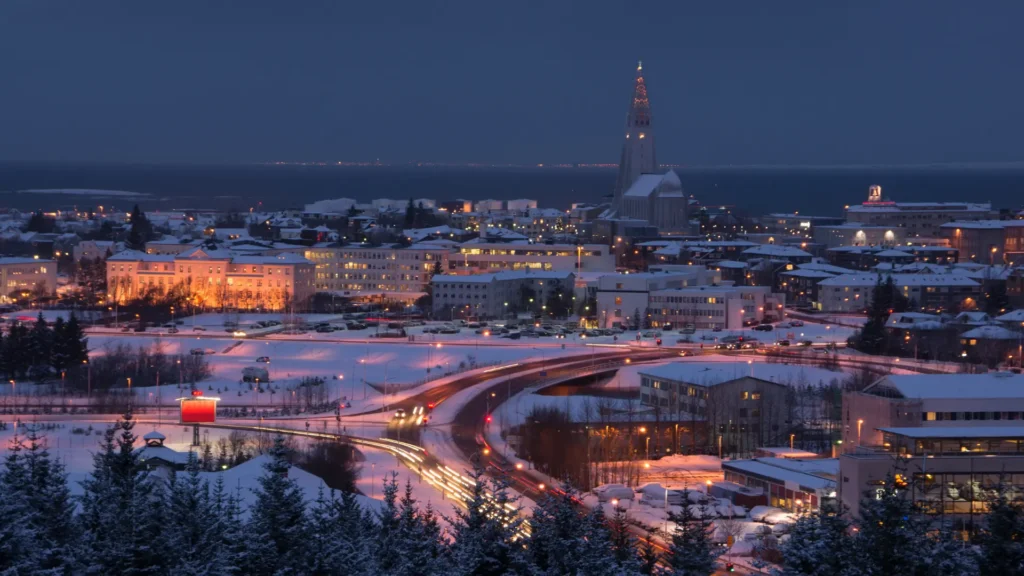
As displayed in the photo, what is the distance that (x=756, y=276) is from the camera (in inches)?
1172

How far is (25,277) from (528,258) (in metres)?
9.48

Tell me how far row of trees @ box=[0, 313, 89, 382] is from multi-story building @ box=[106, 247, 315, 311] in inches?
294

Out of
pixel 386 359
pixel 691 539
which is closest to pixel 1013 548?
pixel 691 539

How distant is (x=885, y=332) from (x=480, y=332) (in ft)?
19.2

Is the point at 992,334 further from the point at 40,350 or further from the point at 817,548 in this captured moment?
the point at 817,548

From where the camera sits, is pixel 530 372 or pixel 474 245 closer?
pixel 530 372

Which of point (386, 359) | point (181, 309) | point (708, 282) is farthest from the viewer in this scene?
point (708, 282)

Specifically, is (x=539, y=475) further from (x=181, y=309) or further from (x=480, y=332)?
(x=181, y=309)

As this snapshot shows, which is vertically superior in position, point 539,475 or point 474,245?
point 474,245

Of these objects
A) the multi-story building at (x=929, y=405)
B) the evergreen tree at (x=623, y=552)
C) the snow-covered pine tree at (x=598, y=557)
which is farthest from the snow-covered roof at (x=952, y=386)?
the snow-covered pine tree at (x=598, y=557)

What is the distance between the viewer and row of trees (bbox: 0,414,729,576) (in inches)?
260

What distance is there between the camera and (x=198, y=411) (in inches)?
570

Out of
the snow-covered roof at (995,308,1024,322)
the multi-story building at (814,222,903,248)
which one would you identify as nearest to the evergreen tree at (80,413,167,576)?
the snow-covered roof at (995,308,1024,322)

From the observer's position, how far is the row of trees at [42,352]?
18.3 meters
